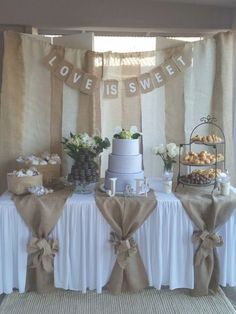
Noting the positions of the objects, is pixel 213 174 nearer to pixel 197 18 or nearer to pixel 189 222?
pixel 189 222

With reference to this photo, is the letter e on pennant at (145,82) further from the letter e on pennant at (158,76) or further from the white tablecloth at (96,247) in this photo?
the white tablecloth at (96,247)

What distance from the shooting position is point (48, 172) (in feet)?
8.37

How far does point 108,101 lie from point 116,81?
0.17 metres

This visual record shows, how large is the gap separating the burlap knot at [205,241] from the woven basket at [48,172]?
1.10 meters

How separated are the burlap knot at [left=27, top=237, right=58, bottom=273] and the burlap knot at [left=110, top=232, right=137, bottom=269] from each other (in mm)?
385

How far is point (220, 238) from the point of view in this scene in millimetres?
2219

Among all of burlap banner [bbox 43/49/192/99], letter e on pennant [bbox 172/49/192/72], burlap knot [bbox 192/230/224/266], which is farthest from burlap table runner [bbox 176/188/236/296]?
letter e on pennant [bbox 172/49/192/72]

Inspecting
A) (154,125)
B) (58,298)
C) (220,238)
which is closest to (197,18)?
(154,125)

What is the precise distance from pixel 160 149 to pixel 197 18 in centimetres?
116

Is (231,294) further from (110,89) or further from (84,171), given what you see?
(110,89)

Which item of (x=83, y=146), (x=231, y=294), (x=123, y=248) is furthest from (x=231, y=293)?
(x=83, y=146)

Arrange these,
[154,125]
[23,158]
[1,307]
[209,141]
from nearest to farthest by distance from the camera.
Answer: [1,307] → [209,141] → [23,158] → [154,125]

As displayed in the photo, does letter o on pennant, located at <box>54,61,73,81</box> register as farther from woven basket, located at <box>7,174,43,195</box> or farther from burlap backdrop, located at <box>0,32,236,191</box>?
woven basket, located at <box>7,174,43,195</box>

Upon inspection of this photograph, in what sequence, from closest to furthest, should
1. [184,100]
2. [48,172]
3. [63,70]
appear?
[48,172], [63,70], [184,100]
